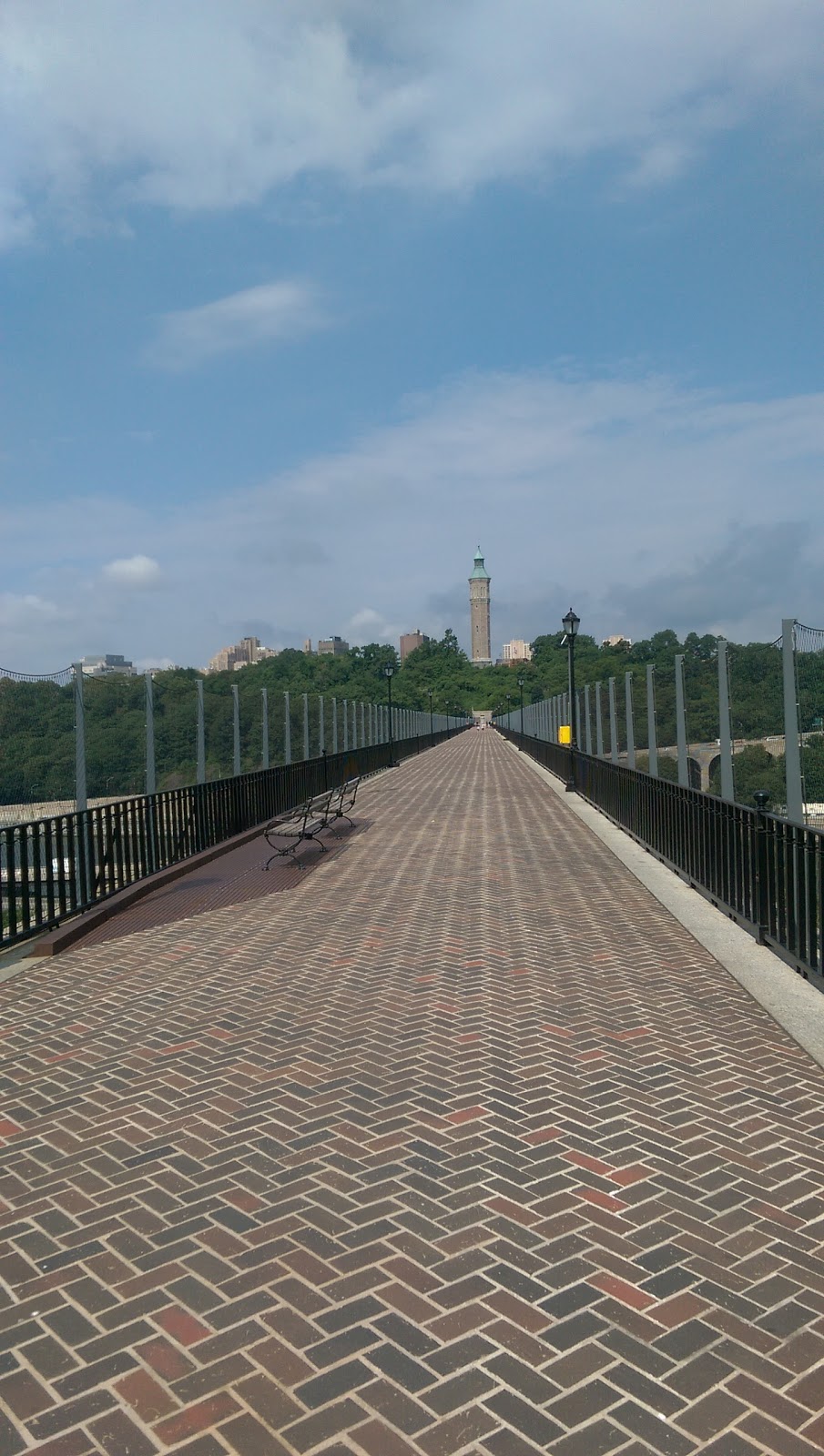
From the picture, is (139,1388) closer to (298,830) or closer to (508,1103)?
(508,1103)

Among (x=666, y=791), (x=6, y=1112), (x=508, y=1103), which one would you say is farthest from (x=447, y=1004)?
(x=666, y=791)

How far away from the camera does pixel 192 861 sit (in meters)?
12.2

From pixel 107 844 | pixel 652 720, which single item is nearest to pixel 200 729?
pixel 107 844

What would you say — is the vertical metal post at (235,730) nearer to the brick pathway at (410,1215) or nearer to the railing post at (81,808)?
the railing post at (81,808)

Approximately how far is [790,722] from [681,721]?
15.0ft

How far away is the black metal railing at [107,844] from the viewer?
8008 mm

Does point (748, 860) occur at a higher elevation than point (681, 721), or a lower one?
lower

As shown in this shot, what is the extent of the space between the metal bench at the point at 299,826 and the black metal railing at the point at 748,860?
428 cm

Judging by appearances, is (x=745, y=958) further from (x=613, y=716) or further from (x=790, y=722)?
(x=613, y=716)

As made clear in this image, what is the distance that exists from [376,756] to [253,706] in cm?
1323

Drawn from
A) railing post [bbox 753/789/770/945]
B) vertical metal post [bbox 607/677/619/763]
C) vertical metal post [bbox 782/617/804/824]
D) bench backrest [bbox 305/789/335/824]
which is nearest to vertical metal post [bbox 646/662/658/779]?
vertical metal post [bbox 607/677/619/763]

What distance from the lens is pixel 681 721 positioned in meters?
12.5

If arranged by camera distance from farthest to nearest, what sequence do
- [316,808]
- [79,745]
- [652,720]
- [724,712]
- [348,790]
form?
[348,790] < [652,720] < [316,808] < [79,745] < [724,712]

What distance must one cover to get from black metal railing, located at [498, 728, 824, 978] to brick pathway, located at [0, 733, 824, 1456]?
2.09ft
